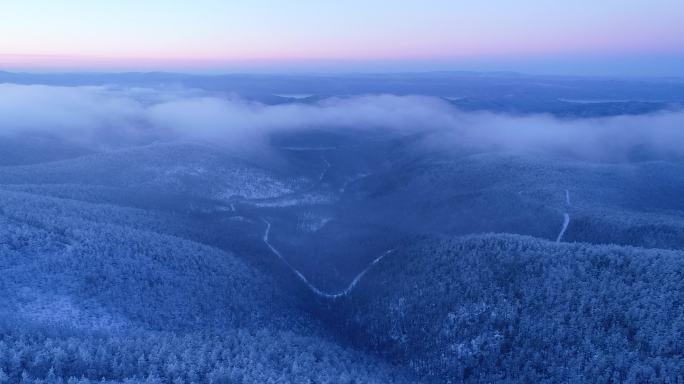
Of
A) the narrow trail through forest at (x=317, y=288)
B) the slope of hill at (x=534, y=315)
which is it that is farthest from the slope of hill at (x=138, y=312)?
the slope of hill at (x=534, y=315)

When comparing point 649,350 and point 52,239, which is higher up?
point 52,239

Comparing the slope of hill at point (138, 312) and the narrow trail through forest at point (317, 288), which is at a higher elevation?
the slope of hill at point (138, 312)

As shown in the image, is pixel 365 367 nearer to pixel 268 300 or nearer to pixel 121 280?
pixel 268 300

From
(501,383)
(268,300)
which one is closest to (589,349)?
(501,383)

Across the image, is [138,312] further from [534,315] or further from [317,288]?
[534,315]

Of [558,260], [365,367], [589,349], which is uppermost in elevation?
[558,260]

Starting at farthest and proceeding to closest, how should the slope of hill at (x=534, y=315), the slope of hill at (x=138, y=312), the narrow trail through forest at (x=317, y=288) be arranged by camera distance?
the narrow trail through forest at (x=317, y=288) < the slope of hill at (x=534, y=315) < the slope of hill at (x=138, y=312)

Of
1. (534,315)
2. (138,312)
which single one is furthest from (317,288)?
(534,315)

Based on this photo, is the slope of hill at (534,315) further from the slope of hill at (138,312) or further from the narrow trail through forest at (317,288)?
the slope of hill at (138,312)

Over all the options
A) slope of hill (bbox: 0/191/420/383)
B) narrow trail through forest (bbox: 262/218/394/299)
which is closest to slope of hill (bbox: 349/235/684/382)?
narrow trail through forest (bbox: 262/218/394/299)

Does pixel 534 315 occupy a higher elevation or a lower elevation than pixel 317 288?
higher

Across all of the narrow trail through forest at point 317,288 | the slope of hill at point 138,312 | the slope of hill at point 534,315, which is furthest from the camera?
the narrow trail through forest at point 317,288
